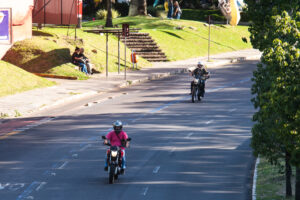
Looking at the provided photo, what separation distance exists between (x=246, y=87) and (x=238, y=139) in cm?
1504

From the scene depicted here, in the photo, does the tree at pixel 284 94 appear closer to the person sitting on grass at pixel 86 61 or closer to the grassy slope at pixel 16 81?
the grassy slope at pixel 16 81

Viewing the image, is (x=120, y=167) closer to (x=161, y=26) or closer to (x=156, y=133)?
(x=156, y=133)

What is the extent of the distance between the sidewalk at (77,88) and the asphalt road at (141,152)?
3.41ft

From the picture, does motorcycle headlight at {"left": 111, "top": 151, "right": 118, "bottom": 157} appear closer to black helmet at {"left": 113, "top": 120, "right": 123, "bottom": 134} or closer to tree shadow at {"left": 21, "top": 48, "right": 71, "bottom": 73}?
black helmet at {"left": 113, "top": 120, "right": 123, "bottom": 134}

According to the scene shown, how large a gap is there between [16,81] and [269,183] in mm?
20083

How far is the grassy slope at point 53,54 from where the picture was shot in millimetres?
39781

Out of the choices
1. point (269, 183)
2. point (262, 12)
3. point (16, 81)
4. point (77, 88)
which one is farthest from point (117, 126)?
point (16, 81)

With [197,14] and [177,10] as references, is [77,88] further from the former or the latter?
[197,14]

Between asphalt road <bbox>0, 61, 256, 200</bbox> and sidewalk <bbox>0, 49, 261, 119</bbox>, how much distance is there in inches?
41.0

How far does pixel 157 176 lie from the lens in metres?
17.1

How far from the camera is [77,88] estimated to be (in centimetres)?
3447

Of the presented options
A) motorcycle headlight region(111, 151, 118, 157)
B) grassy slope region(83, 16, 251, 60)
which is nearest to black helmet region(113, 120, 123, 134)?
motorcycle headlight region(111, 151, 118, 157)

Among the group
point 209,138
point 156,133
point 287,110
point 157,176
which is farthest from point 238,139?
point 287,110

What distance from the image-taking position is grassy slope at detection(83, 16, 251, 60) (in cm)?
5425
